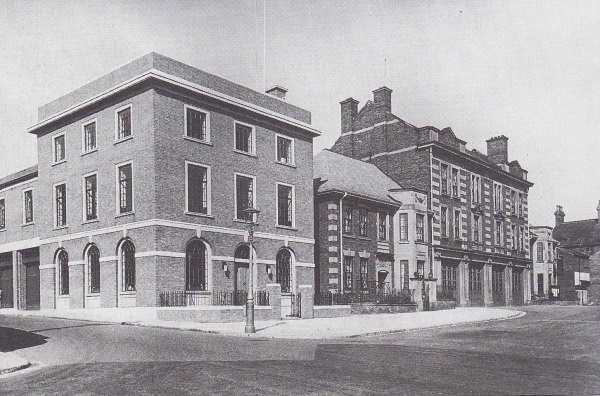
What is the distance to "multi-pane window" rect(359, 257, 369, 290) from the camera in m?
35.0

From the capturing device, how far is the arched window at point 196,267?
25.6 m

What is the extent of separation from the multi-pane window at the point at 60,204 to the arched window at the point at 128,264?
5.29 metres

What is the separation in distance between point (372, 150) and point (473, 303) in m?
13.2

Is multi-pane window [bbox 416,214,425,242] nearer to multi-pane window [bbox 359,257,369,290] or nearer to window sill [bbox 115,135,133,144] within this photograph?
multi-pane window [bbox 359,257,369,290]

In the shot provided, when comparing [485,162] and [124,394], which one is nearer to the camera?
[124,394]

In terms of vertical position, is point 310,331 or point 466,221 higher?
point 466,221

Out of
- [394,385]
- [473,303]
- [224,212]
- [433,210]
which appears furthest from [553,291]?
[394,385]

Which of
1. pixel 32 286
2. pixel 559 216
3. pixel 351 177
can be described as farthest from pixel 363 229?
pixel 559 216

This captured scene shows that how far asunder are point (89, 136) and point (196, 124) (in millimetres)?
5308

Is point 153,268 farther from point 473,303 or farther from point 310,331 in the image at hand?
point 473,303

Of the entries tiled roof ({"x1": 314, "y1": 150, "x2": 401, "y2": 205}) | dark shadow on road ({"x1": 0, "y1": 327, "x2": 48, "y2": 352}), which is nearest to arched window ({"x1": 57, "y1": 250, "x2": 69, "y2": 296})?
dark shadow on road ({"x1": 0, "y1": 327, "x2": 48, "y2": 352})

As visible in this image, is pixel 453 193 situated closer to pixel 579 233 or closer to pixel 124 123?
pixel 124 123

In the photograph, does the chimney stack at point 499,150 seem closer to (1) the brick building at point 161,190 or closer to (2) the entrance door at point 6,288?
(1) the brick building at point 161,190

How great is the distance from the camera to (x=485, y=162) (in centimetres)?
4694
